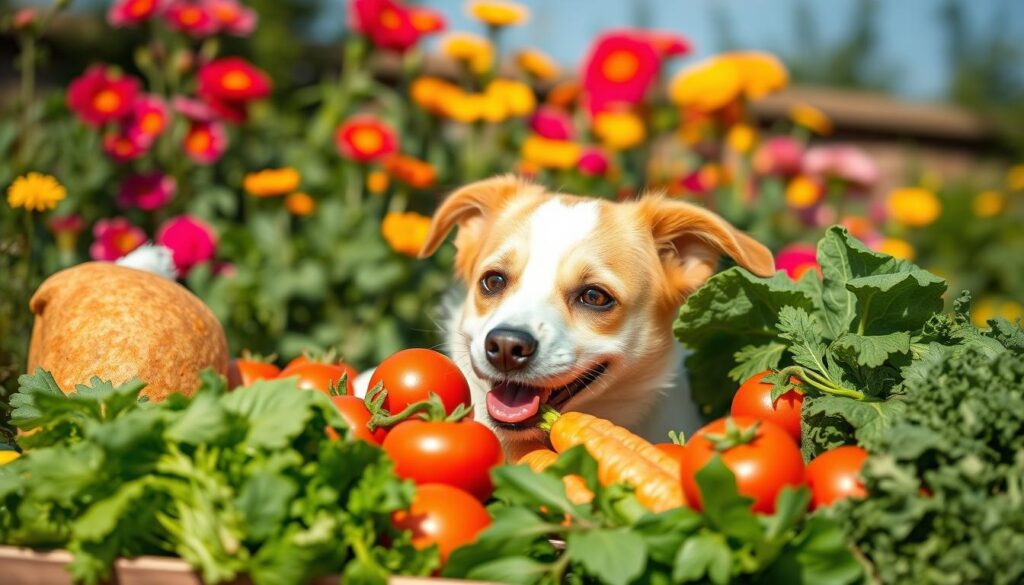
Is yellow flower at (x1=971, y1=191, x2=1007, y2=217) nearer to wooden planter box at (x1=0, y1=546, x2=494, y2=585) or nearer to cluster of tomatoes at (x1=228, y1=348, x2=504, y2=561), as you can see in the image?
cluster of tomatoes at (x1=228, y1=348, x2=504, y2=561)

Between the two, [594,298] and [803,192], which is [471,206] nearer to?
[594,298]

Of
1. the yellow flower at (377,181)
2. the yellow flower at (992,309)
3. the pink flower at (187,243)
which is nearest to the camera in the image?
the pink flower at (187,243)

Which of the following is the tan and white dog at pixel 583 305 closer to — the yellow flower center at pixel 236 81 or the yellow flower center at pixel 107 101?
the yellow flower center at pixel 236 81

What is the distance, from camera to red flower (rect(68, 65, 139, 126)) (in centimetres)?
408

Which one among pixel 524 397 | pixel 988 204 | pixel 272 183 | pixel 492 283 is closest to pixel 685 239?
pixel 492 283

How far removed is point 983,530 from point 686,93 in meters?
3.55

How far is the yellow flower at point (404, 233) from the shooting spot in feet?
13.6

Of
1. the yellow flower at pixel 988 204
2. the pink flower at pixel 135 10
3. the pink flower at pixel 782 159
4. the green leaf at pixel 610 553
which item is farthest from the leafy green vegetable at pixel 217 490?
the yellow flower at pixel 988 204

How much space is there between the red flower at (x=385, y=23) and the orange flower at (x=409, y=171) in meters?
0.53

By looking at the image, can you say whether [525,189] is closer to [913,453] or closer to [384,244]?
[384,244]

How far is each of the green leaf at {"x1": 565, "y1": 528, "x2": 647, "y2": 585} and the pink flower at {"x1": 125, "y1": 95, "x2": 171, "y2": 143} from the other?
3.10 meters

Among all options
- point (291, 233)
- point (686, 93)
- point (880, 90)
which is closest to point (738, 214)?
point (686, 93)

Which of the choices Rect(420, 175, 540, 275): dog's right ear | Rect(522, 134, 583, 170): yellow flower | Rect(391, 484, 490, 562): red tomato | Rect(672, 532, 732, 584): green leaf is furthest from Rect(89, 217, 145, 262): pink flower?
Rect(672, 532, 732, 584): green leaf

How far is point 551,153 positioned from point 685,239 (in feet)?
5.30
